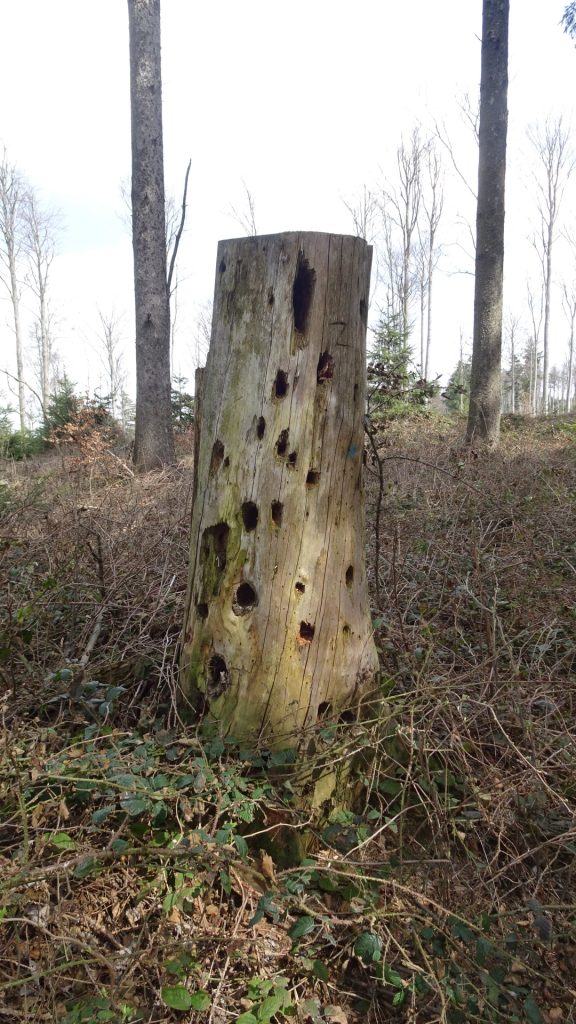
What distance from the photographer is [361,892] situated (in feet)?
6.77

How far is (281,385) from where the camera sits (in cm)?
236

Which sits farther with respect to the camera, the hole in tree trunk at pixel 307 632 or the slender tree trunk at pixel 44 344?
the slender tree trunk at pixel 44 344

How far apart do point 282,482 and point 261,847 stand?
1.41 metres

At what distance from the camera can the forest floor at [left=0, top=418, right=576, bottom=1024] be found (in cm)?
178

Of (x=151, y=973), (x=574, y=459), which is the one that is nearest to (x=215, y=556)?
(x=151, y=973)

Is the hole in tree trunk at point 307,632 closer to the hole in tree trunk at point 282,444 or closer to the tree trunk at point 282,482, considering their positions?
the tree trunk at point 282,482

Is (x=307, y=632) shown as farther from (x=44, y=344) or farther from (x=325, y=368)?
(x=44, y=344)

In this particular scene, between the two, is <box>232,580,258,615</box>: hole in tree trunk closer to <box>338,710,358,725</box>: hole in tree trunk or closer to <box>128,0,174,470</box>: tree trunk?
<box>338,710,358,725</box>: hole in tree trunk

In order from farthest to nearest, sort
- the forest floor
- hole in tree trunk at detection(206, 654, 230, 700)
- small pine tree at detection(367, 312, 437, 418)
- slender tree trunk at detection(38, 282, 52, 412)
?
slender tree trunk at detection(38, 282, 52, 412)
small pine tree at detection(367, 312, 437, 418)
hole in tree trunk at detection(206, 654, 230, 700)
the forest floor

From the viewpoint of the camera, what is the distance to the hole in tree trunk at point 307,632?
93.7 inches

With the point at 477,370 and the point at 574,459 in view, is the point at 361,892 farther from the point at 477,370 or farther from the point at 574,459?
the point at 477,370

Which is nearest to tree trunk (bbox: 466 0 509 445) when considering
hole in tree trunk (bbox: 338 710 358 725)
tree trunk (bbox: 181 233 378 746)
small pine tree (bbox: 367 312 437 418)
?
small pine tree (bbox: 367 312 437 418)

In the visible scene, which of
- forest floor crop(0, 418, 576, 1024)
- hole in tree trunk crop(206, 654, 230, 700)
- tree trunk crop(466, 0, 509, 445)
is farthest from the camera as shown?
tree trunk crop(466, 0, 509, 445)

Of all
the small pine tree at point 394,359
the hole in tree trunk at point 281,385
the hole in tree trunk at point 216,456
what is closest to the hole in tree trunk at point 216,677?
the hole in tree trunk at point 216,456
